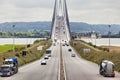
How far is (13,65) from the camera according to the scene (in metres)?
61.8

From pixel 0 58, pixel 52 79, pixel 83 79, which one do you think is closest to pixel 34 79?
pixel 52 79

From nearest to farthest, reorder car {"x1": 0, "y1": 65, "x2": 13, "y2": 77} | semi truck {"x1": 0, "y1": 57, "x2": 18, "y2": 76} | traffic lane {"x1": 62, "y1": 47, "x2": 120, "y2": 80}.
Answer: traffic lane {"x1": 62, "y1": 47, "x2": 120, "y2": 80} → car {"x1": 0, "y1": 65, "x2": 13, "y2": 77} → semi truck {"x1": 0, "y1": 57, "x2": 18, "y2": 76}

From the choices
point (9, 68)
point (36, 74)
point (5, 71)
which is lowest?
point (36, 74)

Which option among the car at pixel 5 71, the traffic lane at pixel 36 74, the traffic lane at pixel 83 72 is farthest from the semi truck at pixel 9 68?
the traffic lane at pixel 83 72

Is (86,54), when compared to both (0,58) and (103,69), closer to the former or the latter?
(0,58)

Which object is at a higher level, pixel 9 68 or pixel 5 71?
pixel 9 68

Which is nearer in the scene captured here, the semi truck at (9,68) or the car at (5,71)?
the car at (5,71)

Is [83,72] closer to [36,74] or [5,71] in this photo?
[36,74]

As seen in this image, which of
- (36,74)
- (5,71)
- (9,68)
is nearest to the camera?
(5,71)

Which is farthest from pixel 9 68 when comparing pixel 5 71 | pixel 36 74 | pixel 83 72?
pixel 83 72

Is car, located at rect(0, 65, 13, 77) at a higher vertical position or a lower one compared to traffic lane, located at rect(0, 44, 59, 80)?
higher

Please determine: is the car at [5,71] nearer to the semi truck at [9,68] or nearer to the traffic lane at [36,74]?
the semi truck at [9,68]

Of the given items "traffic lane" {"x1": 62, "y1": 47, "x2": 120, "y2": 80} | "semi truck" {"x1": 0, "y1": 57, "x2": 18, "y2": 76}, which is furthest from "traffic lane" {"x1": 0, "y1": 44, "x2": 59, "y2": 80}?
"traffic lane" {"x1": 62, "y1": 47, "x2": 120, "y2": 80}

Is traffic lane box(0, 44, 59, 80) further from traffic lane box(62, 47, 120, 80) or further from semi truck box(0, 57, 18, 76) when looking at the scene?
traffic lane box(62, 47, 120, 80)
